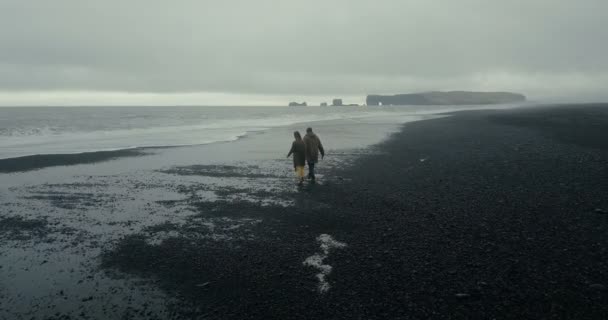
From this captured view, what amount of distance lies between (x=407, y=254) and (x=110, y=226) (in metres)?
7.82

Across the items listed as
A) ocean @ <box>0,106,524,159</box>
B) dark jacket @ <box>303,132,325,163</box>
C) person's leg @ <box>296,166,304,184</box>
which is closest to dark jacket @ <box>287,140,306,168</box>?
person's leg @ <box>296,166,304,184</box>

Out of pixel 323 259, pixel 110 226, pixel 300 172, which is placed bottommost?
pixel 323 259

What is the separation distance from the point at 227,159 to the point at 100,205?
1028 cm

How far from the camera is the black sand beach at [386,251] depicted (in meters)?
5.75

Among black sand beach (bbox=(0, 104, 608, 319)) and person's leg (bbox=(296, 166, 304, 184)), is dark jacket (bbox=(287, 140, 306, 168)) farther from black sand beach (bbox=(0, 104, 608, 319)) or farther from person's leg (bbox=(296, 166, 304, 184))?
black sand beach (bbox=(0, 104, 608, 319))

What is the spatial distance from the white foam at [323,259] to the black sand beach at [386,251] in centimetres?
4

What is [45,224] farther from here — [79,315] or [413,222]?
[413,222]

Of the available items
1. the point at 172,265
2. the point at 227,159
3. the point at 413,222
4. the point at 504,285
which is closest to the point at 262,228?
the point at 172,265

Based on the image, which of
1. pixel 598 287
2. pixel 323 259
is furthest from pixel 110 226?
pixel 598 287

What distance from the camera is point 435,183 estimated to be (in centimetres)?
1358

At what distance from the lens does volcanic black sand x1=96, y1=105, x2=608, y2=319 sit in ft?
18.7

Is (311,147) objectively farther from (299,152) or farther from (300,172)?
(300,172)

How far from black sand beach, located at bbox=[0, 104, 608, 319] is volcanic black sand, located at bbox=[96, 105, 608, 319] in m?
0.03

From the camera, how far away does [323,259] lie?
7.49 meters
